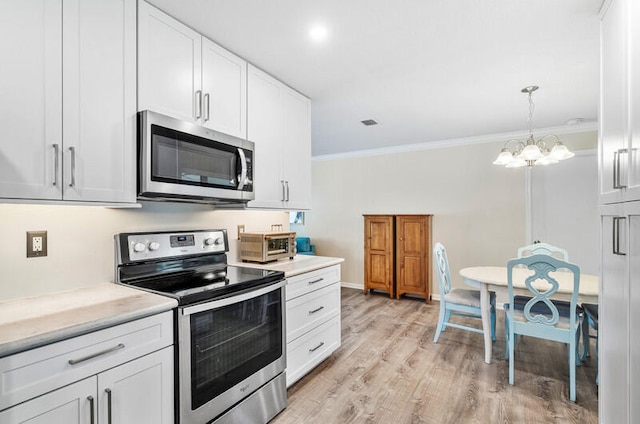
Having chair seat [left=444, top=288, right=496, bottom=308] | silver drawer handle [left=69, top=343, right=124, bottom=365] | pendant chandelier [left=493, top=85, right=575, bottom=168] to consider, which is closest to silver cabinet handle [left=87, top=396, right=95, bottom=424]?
silver drawer handle [left=69, top=343, right=124, bottom=365]

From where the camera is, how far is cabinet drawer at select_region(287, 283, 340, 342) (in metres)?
2.29

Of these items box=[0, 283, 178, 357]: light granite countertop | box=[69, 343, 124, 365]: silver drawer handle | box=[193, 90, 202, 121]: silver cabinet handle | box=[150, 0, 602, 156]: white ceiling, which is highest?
box=[150, 0, 602, 156]: white ceiling

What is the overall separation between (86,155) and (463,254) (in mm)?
4645

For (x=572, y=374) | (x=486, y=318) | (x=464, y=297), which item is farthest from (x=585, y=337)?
(x=464, y=297)

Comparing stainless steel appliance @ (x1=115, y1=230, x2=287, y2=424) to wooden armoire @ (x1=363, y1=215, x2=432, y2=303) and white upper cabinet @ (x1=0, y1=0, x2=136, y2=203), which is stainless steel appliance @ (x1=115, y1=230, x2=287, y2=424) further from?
wooden armoire @ (x1=363, y1=215, x2=432, y2=303)

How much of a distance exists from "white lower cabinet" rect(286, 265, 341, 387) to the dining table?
1.31 metres

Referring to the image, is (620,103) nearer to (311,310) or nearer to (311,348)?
(311,310)

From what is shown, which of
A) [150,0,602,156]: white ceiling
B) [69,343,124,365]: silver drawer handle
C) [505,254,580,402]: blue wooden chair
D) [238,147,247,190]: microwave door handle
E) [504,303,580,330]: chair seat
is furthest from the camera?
[504,303,580,330]: chair seat

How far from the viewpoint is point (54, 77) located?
1.37 meters

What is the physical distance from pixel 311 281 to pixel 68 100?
1.85 meters

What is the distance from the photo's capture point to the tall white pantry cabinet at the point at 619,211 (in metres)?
1.20

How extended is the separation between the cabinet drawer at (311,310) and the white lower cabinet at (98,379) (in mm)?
941

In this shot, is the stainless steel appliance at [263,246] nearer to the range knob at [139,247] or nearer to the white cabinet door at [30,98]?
the range knob at [139,247]

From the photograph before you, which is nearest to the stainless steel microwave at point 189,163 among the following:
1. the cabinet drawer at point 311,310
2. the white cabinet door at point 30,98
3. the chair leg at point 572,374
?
the white cabinet door at point 30,98
